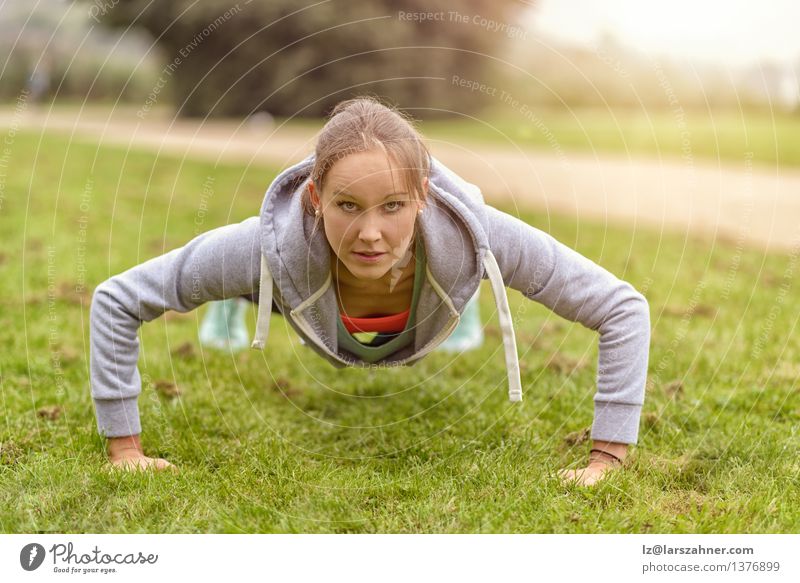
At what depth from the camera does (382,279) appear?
2.88 meters

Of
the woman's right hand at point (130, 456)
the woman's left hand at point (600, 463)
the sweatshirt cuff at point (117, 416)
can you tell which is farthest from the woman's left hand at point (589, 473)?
the sweatshirt cuff at point (117, 416)

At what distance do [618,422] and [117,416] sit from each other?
160cm

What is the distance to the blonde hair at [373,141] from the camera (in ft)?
8.05

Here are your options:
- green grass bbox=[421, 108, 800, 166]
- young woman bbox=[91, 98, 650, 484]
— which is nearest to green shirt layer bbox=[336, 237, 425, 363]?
young woman bbox=[91, 98, 650, 484]

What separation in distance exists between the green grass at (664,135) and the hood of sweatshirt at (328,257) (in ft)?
23.9

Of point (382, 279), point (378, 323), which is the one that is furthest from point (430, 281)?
point (378, 323)

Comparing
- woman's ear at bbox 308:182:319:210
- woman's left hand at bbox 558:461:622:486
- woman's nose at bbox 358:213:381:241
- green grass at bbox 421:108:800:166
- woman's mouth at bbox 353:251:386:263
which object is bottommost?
woman's left hand at bbox 558:461:622:486

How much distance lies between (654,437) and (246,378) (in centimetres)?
171

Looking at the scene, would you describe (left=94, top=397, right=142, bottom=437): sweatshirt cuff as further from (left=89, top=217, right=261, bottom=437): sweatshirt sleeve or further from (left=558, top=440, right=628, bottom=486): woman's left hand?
(left=558, top=440, right=628, bottom=486): woman's left hand

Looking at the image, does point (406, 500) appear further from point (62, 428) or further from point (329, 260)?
point (62, 428)

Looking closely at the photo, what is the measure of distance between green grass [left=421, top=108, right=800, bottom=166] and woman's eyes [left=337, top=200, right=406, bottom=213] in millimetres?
7562

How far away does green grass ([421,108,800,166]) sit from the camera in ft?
35.7

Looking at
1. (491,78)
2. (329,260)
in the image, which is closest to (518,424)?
(329,260)

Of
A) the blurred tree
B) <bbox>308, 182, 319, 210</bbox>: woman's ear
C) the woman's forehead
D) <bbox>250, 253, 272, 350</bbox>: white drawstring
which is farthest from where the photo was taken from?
the blurred tree
